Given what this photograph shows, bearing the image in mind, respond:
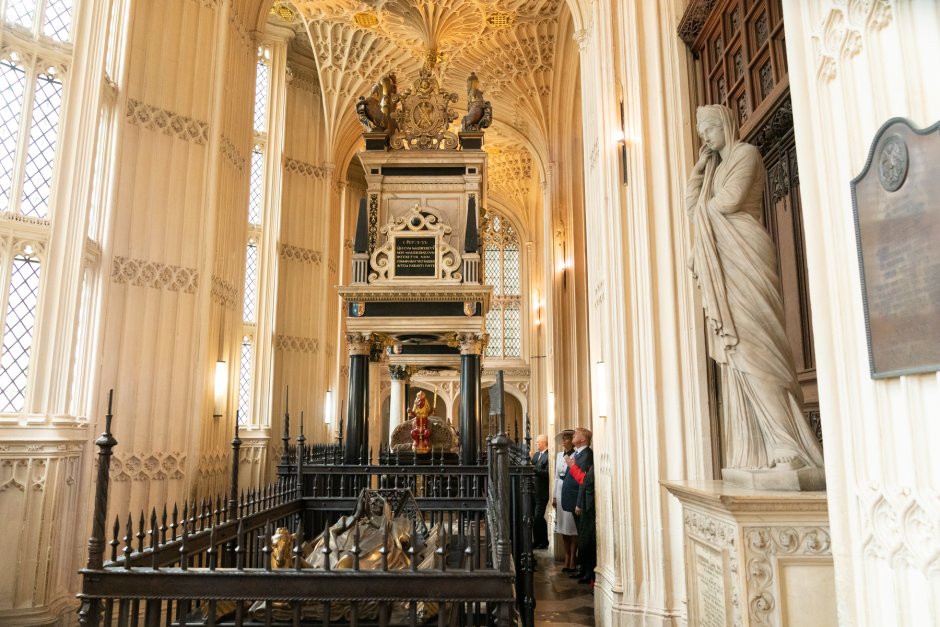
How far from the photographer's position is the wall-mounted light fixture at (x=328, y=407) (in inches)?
651

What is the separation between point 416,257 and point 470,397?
2665mm

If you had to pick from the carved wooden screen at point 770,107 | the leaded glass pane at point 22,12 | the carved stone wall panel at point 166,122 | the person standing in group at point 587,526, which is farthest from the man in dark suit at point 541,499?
the leaded glass pane at point 22,12

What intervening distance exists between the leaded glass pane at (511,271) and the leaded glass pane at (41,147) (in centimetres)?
2183

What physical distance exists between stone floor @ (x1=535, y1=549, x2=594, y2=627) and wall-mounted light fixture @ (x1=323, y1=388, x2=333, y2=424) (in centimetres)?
833

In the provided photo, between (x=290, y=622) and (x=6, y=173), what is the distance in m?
5.68

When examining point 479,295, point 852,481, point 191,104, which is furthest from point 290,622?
point 191,104

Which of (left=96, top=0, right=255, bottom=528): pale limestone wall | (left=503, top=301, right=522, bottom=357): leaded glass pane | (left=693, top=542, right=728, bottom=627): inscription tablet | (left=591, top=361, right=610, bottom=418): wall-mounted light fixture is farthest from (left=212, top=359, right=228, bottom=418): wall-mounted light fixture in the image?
(left=503, top=301, right=522, bottom=357): leaded glass pane

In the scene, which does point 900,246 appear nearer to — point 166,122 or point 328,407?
point 166,122

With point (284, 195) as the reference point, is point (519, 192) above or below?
above

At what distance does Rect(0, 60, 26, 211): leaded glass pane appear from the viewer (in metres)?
6.62

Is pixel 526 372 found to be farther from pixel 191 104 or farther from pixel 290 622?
pixel 290 622

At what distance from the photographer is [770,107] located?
4.53 meters

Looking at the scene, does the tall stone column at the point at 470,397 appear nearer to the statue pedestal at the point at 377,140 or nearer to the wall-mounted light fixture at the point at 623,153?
the statue pedestal at the point at 377,140

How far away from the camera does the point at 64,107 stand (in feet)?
23.3
